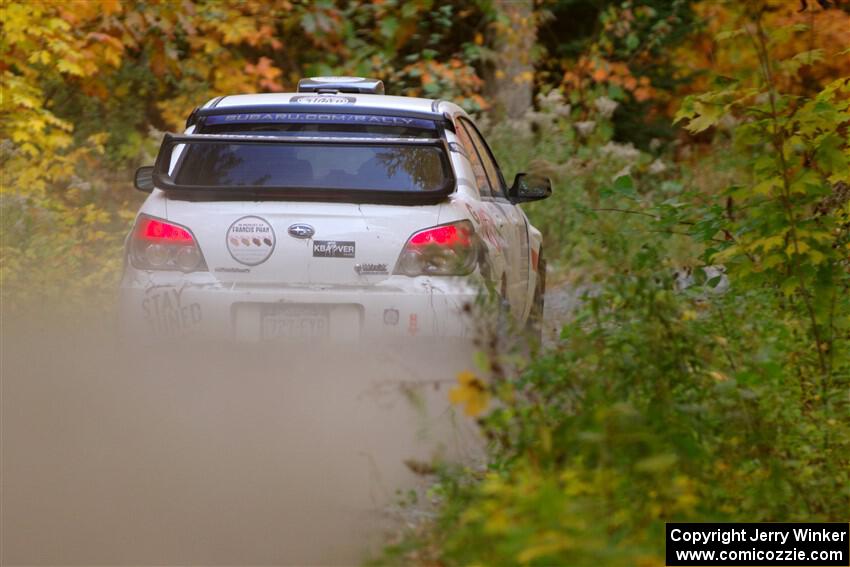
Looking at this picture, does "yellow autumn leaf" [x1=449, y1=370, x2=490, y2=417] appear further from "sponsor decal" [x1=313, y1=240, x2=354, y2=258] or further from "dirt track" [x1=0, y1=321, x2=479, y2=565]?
"sponsor decal" [x1=313, y1=240, x2=354, y2=258]

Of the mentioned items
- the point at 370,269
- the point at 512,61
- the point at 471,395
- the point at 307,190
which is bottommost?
the point at 471,395

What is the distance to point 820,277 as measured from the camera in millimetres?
6395

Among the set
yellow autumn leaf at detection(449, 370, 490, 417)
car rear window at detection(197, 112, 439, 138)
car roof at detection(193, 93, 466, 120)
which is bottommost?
yellow autumn leaf at detection(449, 370, 490, 417)

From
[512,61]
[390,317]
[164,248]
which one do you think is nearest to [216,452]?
[390,317]

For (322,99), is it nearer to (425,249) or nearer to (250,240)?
(250,240)

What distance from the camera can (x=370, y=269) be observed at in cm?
647

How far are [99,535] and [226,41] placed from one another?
37.9ft

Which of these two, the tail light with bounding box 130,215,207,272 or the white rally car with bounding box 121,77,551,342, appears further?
the tail light with bounding box 130,215,207,272

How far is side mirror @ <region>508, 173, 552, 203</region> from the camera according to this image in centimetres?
830

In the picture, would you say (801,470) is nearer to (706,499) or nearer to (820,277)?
(706,499)

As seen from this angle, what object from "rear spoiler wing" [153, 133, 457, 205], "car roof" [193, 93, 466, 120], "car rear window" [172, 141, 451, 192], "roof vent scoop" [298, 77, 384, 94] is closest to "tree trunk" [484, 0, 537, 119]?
"roof vent scoop" [298, 77, 384, 94]

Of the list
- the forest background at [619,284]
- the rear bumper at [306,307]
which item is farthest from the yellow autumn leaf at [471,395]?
the rear bumper at [306,307]

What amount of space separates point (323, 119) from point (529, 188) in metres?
1.61

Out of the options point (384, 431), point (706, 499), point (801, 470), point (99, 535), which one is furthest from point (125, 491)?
point (801, 470)
